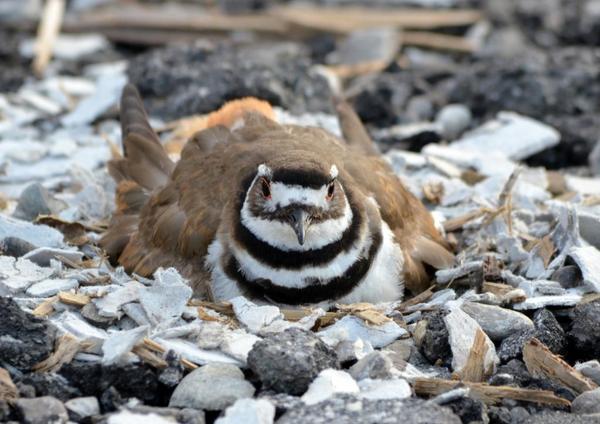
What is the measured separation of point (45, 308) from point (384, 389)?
73.0 inches

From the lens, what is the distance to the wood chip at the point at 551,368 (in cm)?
579

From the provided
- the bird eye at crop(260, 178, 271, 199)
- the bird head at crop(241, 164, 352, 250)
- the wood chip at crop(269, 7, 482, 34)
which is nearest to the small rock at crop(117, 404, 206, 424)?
the bird head at crop(241, 164, 352, 250)

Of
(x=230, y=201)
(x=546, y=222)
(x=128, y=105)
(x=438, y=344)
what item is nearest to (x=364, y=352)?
(x=438, y=344)

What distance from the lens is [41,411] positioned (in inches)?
203

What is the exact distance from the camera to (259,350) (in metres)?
5.50

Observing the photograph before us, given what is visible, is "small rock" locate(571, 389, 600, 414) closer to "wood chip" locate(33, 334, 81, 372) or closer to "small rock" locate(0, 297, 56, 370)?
"wood chip" locate(33, 334, 81, 372)

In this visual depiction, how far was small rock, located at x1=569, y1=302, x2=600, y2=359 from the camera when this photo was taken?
20.7 ft

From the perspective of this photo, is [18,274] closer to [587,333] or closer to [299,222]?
[299,222]

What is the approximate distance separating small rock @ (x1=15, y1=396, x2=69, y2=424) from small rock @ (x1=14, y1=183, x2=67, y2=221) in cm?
290

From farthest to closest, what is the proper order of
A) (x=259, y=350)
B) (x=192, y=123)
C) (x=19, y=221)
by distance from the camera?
(x=192, y=123)
(x=19, y=221)
(x=259, y=350)

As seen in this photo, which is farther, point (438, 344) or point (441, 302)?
point (441, 302)

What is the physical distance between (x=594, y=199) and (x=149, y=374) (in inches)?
156

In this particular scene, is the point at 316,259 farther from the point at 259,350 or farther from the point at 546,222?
the point at 546,222

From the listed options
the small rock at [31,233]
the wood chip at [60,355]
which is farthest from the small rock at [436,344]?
the small rock at [31,233]
